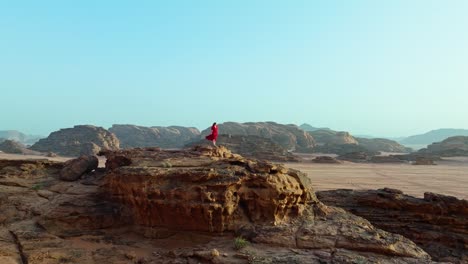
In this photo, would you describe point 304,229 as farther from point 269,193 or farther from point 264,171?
point 264,171

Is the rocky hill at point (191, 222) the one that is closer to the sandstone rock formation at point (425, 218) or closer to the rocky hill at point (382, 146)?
the sandstone rock formation at point (425, 218)

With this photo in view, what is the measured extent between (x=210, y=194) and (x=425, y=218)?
24.9 ft

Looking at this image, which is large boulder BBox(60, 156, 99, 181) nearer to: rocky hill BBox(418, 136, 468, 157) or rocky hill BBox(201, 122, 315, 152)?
rocky hill BBox(418, 136, 468, 157)

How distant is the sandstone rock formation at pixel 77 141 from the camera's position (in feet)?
186

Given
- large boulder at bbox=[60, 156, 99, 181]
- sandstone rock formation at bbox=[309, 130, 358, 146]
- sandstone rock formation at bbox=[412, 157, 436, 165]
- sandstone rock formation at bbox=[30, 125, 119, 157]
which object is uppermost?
sandstone rock formation at bbox=[309, 130, 358, 146]

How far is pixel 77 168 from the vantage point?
549 inches

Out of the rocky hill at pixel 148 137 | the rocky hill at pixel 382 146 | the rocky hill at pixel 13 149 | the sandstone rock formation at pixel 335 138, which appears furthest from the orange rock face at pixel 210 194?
the rocky hill at pixel 382 146

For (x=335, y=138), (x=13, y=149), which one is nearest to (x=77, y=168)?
(x=13, y=149)

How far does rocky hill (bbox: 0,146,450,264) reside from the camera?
8.79 m

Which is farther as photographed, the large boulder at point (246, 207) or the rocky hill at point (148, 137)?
the rocky hill at point (148, 137)

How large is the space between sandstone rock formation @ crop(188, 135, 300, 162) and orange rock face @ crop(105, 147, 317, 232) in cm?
3837

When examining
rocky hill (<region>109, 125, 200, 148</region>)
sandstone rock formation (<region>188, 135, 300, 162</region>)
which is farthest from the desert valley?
rocky hill (<region>109, 125, 200, 148</region>)

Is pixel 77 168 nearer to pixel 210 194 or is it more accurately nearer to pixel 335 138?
pixel 210 194

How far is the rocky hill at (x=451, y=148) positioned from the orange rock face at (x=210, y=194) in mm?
62032
